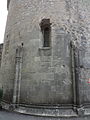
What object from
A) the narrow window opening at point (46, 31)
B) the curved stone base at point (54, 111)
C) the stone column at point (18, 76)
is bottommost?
the curved stone base at point (54, 111)

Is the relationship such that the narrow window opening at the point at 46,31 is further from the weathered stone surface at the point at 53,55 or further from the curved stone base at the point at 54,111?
the curved stone base at the point at 54,111

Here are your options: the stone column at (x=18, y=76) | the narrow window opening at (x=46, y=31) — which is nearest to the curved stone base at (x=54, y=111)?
the stone column at (x=18, y=76)

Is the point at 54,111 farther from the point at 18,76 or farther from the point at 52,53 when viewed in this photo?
the point at 52,53

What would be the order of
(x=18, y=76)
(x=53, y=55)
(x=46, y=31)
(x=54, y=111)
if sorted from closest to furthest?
(x=54, y=111), (x=53, y=55), (x=18, y=76), (x=46, y=31)

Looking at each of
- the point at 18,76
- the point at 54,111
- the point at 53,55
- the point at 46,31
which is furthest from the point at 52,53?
the point at 54,111

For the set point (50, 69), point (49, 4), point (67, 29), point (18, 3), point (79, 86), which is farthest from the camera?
point (18, 3)

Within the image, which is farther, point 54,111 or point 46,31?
point 46,31

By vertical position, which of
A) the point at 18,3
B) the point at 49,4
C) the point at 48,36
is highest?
the point at 18,3

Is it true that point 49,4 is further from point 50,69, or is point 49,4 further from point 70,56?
point 50,69

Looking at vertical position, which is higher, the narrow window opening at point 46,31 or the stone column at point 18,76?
the narrow window opening at point 46,31

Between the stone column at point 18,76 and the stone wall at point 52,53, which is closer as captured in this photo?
the stone wall at point 52,53

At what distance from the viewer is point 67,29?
7.55 m

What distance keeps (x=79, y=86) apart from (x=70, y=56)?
194cm

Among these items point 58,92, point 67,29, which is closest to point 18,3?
point 67,29
